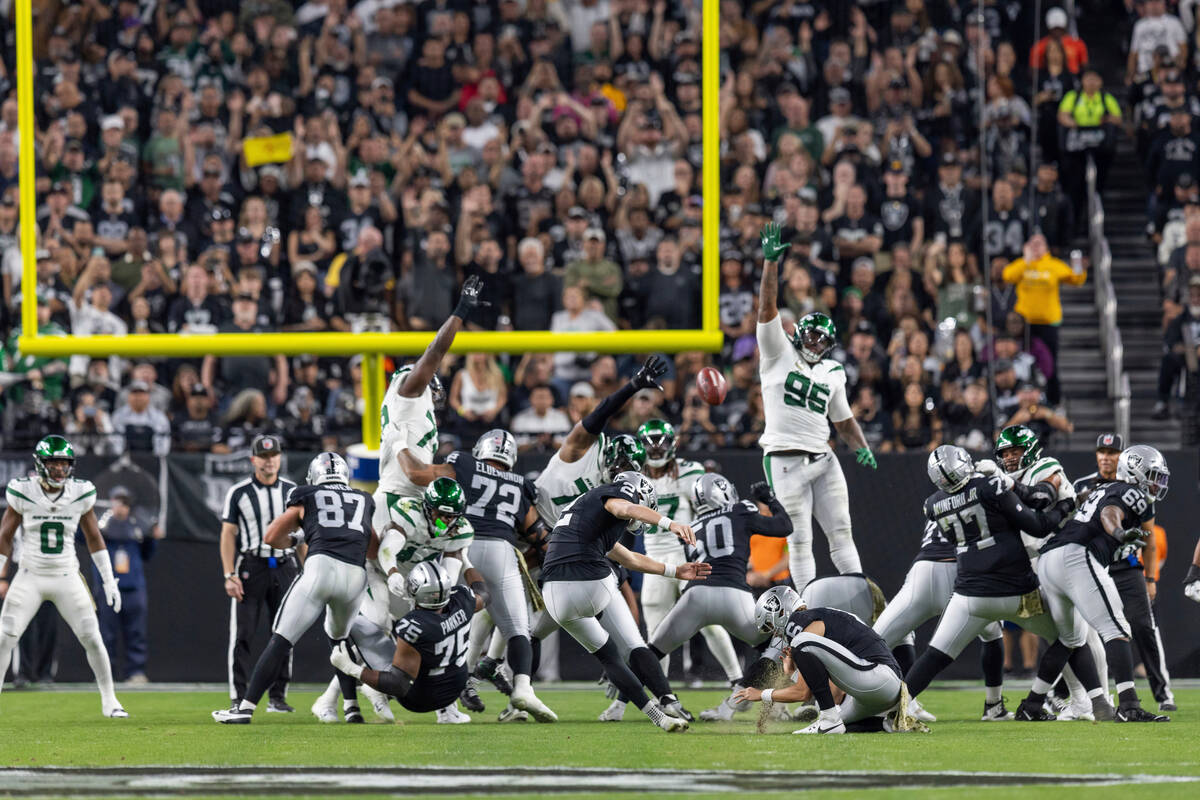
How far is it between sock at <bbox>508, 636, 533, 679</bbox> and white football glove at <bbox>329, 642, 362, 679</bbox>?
0.96m

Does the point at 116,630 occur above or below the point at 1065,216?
below

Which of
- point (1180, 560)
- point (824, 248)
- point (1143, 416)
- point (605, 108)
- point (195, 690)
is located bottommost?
point (195, 690)

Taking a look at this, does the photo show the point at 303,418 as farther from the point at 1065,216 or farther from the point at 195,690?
the point at 1065,216

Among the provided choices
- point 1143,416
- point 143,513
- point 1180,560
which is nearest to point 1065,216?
point 1143,416

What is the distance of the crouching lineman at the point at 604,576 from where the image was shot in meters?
10.9

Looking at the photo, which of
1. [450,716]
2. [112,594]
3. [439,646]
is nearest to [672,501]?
[450,716]

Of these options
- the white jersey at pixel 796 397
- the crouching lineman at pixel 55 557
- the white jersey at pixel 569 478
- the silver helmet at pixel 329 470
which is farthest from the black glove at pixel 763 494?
the crouching lineman at pixel 55 557

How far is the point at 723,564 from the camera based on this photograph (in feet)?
39.3

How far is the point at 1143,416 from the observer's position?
17.3 metres

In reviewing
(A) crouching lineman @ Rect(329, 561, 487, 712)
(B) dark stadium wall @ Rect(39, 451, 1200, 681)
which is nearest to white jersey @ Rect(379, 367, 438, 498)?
(A) crouching lineman @ Rect(329, 561, 487, 712)

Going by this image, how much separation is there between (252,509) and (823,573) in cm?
545

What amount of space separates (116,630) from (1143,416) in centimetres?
950

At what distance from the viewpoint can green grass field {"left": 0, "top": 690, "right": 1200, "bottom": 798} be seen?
786cm

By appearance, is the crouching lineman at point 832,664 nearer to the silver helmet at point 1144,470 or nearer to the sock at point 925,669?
the sock at point 925,669
